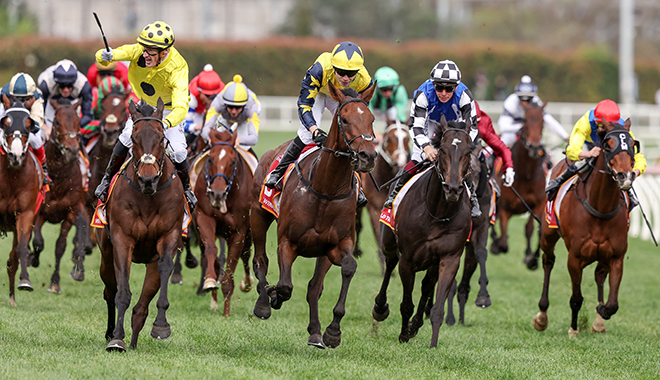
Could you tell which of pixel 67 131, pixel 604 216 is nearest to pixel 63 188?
pixel 67 131

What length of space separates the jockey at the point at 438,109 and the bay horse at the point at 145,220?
213 cm

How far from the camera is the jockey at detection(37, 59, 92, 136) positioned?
10523 mm

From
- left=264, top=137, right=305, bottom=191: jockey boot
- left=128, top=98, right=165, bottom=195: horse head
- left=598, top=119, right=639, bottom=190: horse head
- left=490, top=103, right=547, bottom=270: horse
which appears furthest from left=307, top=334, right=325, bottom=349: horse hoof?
left=490, top=103, right=547, bottom=270: horse

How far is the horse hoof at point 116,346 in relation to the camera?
6535mm

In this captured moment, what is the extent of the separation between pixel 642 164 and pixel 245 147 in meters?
4.34

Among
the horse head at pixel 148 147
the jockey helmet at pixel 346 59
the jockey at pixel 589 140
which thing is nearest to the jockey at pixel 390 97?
the jockey at pixel 589 140

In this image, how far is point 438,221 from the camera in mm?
7387

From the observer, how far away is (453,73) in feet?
25.3

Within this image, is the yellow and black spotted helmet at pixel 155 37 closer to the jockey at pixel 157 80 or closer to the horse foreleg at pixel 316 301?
the jockey at pixel 157 80

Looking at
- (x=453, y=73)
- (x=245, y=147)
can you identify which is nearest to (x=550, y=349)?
(x=453, y=73)

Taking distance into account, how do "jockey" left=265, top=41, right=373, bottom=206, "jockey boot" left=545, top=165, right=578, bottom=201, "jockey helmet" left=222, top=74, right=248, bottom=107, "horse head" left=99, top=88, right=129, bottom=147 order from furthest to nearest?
1. "horse head" left=99, top=88, right=129, bottom=147
2. "jockey helmet" left=222, top=74, right=248, bottom=107
3. "jockey boot" left=545, top=165, right=578, bottom=201
4. "jockey" left=265, top=41, right=373, bottom=206

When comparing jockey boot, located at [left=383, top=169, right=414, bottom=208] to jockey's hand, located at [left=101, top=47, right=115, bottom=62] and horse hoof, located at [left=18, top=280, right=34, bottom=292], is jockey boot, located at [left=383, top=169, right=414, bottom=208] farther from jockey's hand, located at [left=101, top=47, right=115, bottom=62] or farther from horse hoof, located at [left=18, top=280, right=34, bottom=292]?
horse hoof, located at [left=18, top=280, right=34, bottom=292]

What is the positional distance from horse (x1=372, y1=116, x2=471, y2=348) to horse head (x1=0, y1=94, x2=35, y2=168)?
12.3 feet

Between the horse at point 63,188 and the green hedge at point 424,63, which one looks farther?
the green hedge at point 424,63
